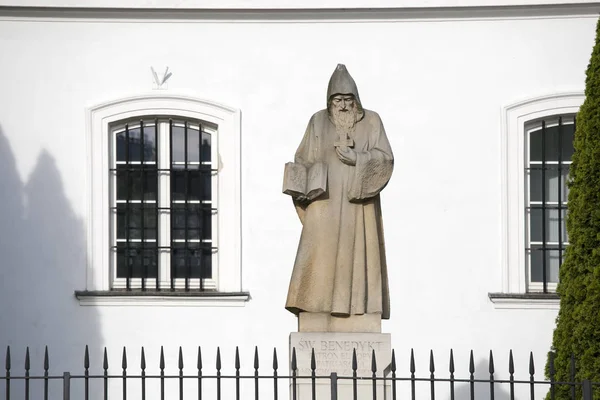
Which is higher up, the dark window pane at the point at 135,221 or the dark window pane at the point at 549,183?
the dark window pane at the point at 549,183

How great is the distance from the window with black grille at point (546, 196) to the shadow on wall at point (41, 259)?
183 inches

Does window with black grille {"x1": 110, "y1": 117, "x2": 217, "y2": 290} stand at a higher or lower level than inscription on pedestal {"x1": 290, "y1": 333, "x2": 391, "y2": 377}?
higher

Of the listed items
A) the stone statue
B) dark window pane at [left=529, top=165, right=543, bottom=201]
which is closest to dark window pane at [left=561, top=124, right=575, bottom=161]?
dark window pane at [left=529, top=165, right=543, bottom=201]

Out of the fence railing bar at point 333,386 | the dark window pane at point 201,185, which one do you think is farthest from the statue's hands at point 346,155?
the dark window pane at point 201,185

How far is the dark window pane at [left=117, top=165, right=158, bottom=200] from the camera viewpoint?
54.0ft

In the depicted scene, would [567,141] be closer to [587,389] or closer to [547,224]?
[547,224]

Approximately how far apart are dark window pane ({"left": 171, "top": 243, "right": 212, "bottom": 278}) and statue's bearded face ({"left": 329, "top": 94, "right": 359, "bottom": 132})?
20.0 ft

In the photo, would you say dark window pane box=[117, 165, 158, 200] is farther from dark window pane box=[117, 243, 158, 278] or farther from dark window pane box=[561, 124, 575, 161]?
dark window pane box=[561, 124, 575, 161]

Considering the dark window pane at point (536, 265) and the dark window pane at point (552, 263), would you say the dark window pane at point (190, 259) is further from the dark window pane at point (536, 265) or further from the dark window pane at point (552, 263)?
the dark window pane at point (552, 263)

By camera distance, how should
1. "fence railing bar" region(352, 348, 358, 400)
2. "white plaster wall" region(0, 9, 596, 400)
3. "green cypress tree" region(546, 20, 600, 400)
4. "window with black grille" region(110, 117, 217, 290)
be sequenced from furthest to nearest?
"window with black grille" region(110, 117, 217, 290)
"white plaster wall" region(0, 9, 596, 400)
"green cypress tree" region(546, 20, 600, 400)
"fence railing bar" region(352, 348, 358, 400)

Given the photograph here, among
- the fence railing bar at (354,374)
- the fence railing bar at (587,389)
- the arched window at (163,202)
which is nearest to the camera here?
the fence railing bar at (354,374)

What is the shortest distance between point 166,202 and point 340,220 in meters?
6.27

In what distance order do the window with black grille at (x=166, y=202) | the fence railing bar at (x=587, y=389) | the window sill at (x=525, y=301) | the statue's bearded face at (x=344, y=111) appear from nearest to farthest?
the fence railing bar at (x=587, y=389), the statue's bearded face at (x=344, y=111), the window sill at (x=525, y=301), the window with black grille at (x=166, y=202)

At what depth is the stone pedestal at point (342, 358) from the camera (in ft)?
34.3
